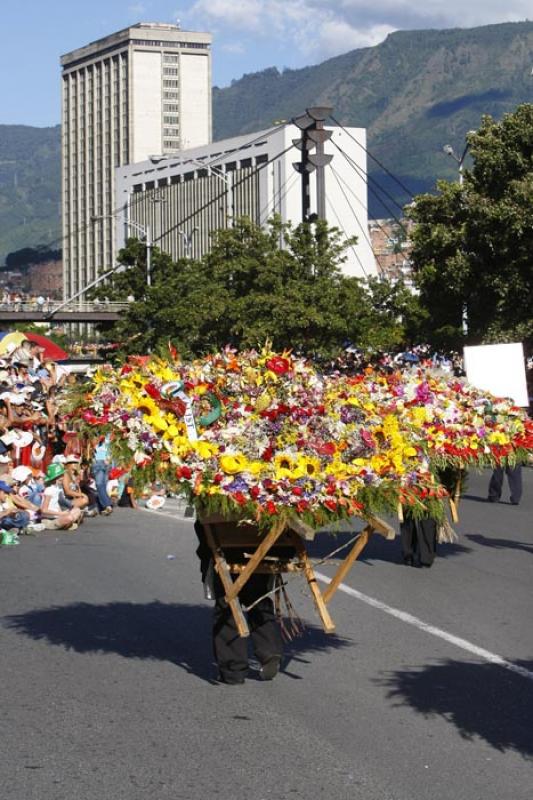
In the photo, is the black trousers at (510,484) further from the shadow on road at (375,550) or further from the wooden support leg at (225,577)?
the wooden support leg at (225,577)

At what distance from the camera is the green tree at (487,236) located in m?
33.2

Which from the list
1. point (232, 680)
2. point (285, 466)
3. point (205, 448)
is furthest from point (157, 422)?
point (232, 680)

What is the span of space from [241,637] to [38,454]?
12.0 m

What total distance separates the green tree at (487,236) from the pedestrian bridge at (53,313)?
61644 mm

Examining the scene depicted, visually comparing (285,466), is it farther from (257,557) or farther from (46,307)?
(46,307)

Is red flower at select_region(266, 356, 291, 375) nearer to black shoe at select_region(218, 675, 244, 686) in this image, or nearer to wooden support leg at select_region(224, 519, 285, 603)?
wooden support leg at select_region(224, 519, 285, 603)

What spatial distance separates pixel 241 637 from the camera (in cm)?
865

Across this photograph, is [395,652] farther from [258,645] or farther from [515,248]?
[515,248]

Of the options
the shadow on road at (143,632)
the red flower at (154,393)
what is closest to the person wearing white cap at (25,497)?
the shadow on road at (143,632)

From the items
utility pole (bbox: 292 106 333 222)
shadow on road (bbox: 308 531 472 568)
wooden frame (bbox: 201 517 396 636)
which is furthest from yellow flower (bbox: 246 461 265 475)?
utility pole (bbox: 292 106 333 222)

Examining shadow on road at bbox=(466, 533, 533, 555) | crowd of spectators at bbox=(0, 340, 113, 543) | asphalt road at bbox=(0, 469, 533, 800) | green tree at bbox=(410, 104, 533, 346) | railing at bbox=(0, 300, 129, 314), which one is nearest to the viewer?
asphalt road at bbox=(0, 469, 533, 800)

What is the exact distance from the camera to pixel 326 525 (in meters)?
8.34

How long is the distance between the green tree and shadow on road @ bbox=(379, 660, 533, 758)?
24.3 metres

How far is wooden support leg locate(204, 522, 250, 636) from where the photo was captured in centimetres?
845
